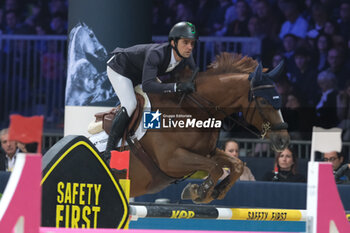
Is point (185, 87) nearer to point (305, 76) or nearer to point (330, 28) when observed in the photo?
point (305, 76)

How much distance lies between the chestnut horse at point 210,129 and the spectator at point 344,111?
234 cm

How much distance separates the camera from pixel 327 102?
7.52 meters

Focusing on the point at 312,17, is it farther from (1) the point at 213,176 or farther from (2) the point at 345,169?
(1) the point at 213,176

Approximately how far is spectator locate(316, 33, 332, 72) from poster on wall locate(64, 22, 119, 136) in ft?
8.28

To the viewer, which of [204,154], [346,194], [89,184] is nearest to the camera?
[89,184]

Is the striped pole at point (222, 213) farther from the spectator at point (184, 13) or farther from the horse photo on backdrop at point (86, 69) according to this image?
the spectator at point (184, 13)

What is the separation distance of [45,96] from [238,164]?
3946mm

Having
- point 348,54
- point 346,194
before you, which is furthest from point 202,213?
point 348,54

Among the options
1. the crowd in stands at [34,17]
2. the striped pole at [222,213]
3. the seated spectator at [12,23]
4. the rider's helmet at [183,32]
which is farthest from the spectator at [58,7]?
the striped pole at [222,213]

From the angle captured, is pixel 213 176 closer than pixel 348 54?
Yes

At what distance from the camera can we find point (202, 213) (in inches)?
168

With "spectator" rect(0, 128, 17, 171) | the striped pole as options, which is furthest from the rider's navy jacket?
"spectator" rect(0, 128, 17, 171)

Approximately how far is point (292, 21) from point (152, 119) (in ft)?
11.6

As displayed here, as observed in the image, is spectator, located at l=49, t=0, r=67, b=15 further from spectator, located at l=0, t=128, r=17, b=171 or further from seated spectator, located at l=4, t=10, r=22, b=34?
spectator, located at l=0, t=128, r=17, b=171
